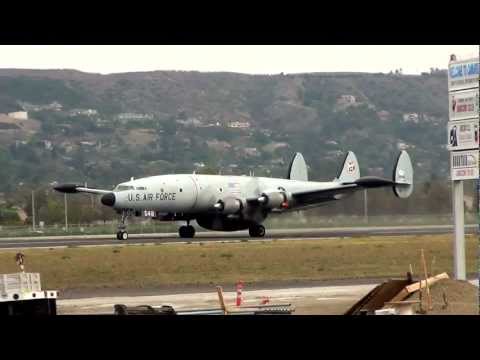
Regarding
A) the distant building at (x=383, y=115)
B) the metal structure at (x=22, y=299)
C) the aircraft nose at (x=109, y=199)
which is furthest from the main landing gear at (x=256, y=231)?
the distant building at (x=383, y=115)

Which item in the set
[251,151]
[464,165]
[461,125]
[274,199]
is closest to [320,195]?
[274,199]

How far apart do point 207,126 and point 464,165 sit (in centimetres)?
13263

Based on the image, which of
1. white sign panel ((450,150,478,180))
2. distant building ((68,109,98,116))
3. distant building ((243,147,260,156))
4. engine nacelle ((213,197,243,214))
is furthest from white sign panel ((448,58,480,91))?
distant building ((68,109,98,116))

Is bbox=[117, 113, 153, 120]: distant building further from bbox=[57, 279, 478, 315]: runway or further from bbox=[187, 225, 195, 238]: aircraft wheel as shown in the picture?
bbox=[57, 279, 478, 315]: runway

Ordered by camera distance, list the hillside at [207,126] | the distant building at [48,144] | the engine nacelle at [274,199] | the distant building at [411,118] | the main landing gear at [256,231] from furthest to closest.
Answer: the distant building at [411,118] < the distant building at [48,144] < the hillside at [207,126] < the engine nacelle at [274,199] < the main landing gear at [256,231]

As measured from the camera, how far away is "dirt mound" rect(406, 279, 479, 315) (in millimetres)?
22797

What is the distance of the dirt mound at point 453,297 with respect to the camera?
74.8ft

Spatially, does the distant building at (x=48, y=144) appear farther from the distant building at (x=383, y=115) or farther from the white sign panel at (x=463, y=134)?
the white sign panel at (x=463, y=134)

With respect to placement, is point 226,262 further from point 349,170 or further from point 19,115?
point 19,115

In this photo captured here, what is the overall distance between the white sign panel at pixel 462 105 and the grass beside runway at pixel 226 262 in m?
10.5

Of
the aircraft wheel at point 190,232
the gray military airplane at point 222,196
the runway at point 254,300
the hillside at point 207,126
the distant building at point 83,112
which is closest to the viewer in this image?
the runway at point 254,300

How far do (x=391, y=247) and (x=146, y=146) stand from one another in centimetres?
11892

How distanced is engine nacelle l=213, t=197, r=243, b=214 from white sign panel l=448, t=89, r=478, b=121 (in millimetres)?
35437
